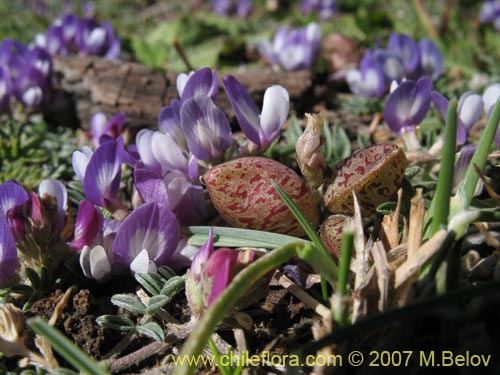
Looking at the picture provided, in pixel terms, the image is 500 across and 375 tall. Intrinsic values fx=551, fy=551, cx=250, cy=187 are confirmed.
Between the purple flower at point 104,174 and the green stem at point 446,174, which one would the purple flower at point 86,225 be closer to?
the purple flower at point 104,174

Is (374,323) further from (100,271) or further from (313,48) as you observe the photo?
(313,48)

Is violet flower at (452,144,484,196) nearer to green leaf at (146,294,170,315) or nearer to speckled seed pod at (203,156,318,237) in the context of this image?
speckled seed pod at (203,156,318,237)

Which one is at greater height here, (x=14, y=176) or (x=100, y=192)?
(x=100, y=192)

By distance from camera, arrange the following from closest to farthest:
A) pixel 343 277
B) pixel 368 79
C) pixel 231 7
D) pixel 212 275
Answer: pixel 343 277
pixel 212 275
pixel 368 79
pixel 231 7

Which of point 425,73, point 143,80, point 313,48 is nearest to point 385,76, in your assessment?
point 425,73

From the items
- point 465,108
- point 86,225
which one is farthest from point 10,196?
→ point 465,108

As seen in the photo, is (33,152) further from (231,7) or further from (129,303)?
(231,7)

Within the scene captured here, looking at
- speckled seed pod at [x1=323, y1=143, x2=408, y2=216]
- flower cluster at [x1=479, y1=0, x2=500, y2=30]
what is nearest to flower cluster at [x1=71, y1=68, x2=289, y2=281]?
speckled seed pod at [x1=323, y1=143, x2=408, y2=216]
